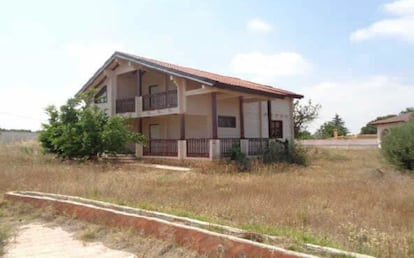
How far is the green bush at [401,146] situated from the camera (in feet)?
48.7

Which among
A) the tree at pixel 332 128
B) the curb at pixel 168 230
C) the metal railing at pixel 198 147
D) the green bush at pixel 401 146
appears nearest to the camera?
the curb at pixel 168 230

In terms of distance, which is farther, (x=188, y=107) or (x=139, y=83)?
(x=139, y=83)

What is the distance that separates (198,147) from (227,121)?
3.63 metres

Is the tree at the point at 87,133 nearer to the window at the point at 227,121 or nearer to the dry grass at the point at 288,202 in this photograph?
the window at the point at 227,121

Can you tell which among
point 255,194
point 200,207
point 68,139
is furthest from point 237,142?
point 200,207

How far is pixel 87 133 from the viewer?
18531mm

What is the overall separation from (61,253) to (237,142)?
1423 centimetres

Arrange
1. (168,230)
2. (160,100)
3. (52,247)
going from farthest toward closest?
(160,100)
(52,247)
(168,230)

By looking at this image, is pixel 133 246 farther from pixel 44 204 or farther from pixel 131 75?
pixel 131 75

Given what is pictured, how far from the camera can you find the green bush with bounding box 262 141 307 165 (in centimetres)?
1961

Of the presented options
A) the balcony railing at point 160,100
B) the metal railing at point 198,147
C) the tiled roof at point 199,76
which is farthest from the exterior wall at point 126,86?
the metal railing at point 198,147

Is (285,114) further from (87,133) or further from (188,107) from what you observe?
(87,133)


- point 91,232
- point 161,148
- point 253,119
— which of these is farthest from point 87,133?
point 91,232

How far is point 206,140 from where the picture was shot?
1855 centimetres
